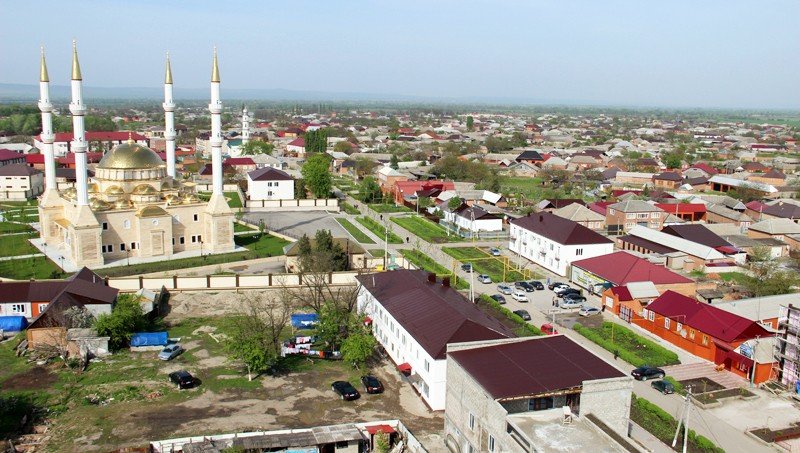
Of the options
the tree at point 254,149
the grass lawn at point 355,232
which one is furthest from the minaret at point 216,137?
the tree at point 254,149

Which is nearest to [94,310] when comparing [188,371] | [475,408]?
[188,371]

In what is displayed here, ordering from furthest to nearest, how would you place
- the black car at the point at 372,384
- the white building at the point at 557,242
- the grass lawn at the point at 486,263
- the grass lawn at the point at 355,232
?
1. the grass lawn at the point at 355,232
2. the white building at the point at 557,242
3. the grass lawn at the point at 486,263
4. the black car at the point at 372,384

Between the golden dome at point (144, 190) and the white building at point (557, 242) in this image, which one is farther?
the golden dome at point (144, 190)

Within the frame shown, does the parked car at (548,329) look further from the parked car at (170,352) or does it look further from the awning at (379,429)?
the parked car at (170,352)

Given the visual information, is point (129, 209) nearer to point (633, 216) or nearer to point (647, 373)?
point (647, 373)

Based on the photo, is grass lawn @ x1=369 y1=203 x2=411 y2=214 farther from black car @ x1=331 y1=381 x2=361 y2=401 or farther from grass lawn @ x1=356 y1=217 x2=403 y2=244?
black car @ x1=331 y1=381 x2=361 y2=401
